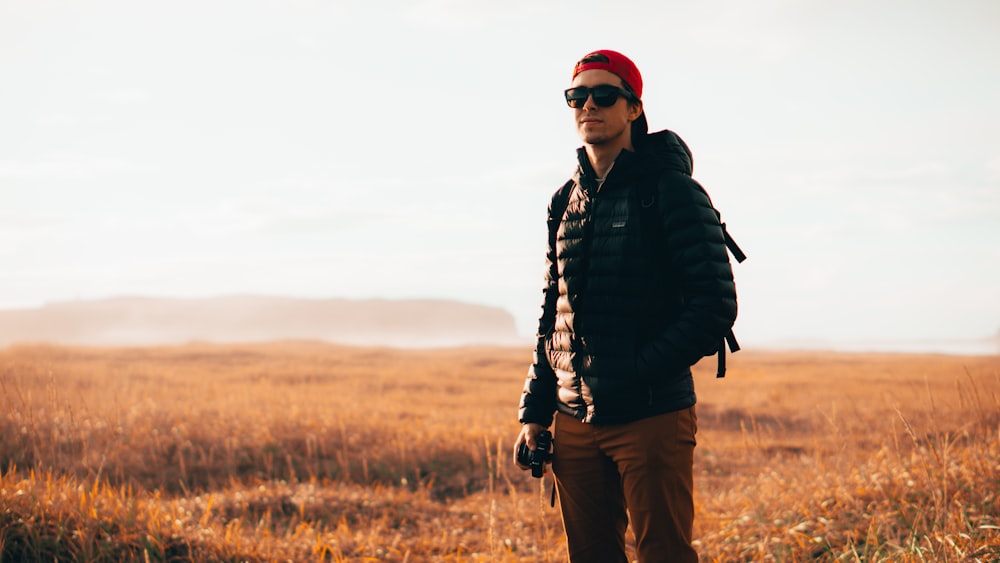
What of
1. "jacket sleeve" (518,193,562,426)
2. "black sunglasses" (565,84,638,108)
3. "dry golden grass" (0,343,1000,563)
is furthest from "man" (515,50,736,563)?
"dry golden grass" (0,343,1000,563)

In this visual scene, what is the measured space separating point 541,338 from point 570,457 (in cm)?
58

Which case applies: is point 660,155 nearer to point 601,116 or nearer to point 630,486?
point 601,116

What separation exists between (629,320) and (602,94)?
3.11 ft

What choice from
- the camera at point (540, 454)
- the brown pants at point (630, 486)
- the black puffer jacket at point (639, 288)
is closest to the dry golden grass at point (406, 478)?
the camera at point (540, 454)

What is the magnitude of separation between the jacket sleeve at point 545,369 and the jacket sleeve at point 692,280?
66 centimetres

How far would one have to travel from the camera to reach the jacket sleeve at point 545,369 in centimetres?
338

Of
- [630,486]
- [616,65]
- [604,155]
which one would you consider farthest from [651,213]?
[630,486]

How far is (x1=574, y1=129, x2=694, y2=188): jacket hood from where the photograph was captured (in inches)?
116

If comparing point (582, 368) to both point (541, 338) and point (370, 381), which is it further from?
point (370, 381)

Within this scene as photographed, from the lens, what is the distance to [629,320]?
293 centimetres

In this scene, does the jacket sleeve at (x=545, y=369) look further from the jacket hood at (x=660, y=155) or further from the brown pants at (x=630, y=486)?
the jacket hood at (x=660, y=155)

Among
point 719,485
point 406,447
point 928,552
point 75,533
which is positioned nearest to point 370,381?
point 406,447

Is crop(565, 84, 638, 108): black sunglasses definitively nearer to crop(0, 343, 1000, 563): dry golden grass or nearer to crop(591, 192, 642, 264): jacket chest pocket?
crop(591, 192, 642, 264): jacket chest pocket

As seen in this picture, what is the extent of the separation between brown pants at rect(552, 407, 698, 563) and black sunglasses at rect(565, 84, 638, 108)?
1.31 m
